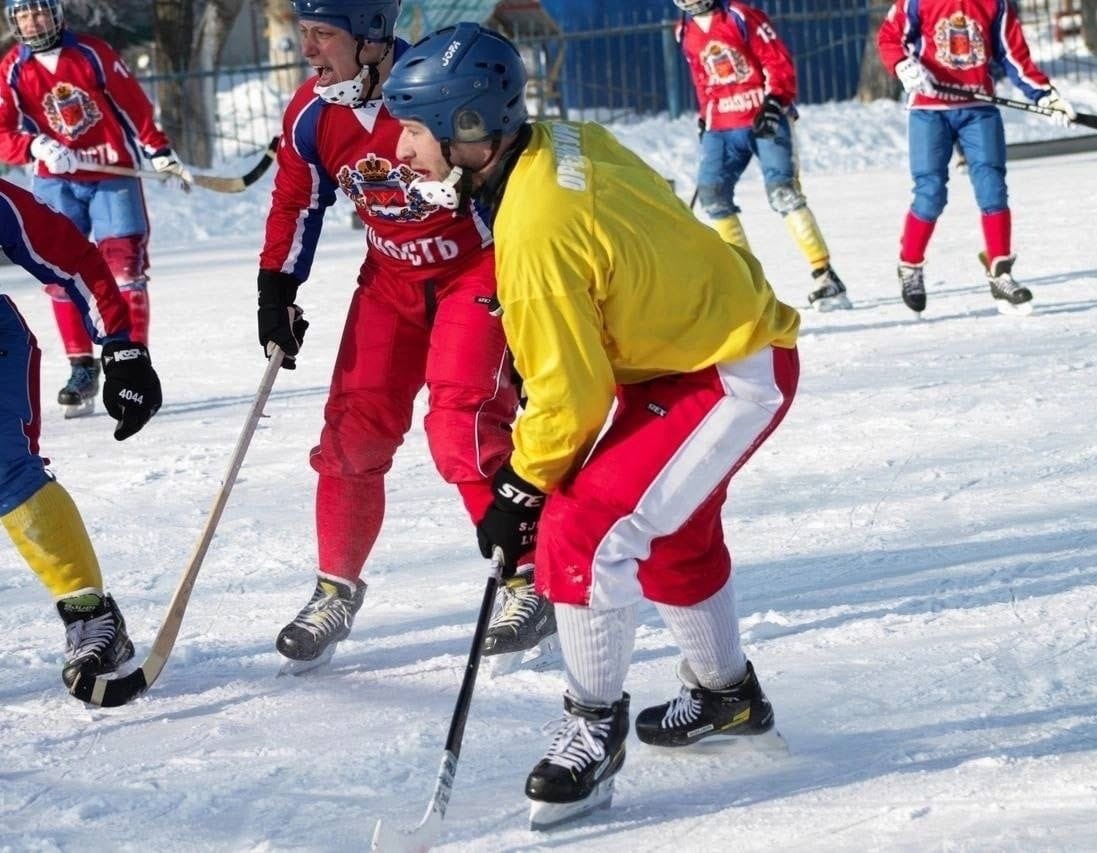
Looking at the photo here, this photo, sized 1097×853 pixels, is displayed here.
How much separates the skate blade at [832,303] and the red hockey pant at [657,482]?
5.44 m

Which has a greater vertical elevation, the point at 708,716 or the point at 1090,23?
the point at 708,716

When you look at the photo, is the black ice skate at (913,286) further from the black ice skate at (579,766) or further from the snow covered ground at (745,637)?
the black ice skate at (579,766)

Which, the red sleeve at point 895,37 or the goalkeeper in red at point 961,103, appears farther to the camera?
the red sleeve at point 895,37

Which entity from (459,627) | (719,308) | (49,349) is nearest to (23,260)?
(459,627)

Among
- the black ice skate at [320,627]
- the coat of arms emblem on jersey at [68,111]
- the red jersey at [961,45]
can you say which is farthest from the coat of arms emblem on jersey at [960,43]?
the black ice skate at [320,627]

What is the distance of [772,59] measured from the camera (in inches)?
330

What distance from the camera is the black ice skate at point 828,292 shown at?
28.0 ft

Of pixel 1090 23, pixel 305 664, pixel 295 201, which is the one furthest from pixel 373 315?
pixel 1090 23

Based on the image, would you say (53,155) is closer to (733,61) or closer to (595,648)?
(733,61)

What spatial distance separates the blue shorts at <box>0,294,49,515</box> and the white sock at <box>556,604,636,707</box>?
4.51 feet

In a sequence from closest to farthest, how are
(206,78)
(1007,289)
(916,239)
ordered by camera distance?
(1007,289) → (916,239) → (206,78)

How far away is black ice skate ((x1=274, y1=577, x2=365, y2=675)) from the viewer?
4016 mm

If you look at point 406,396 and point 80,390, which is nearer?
point 406,396

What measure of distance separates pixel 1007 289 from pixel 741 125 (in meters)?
1.62
